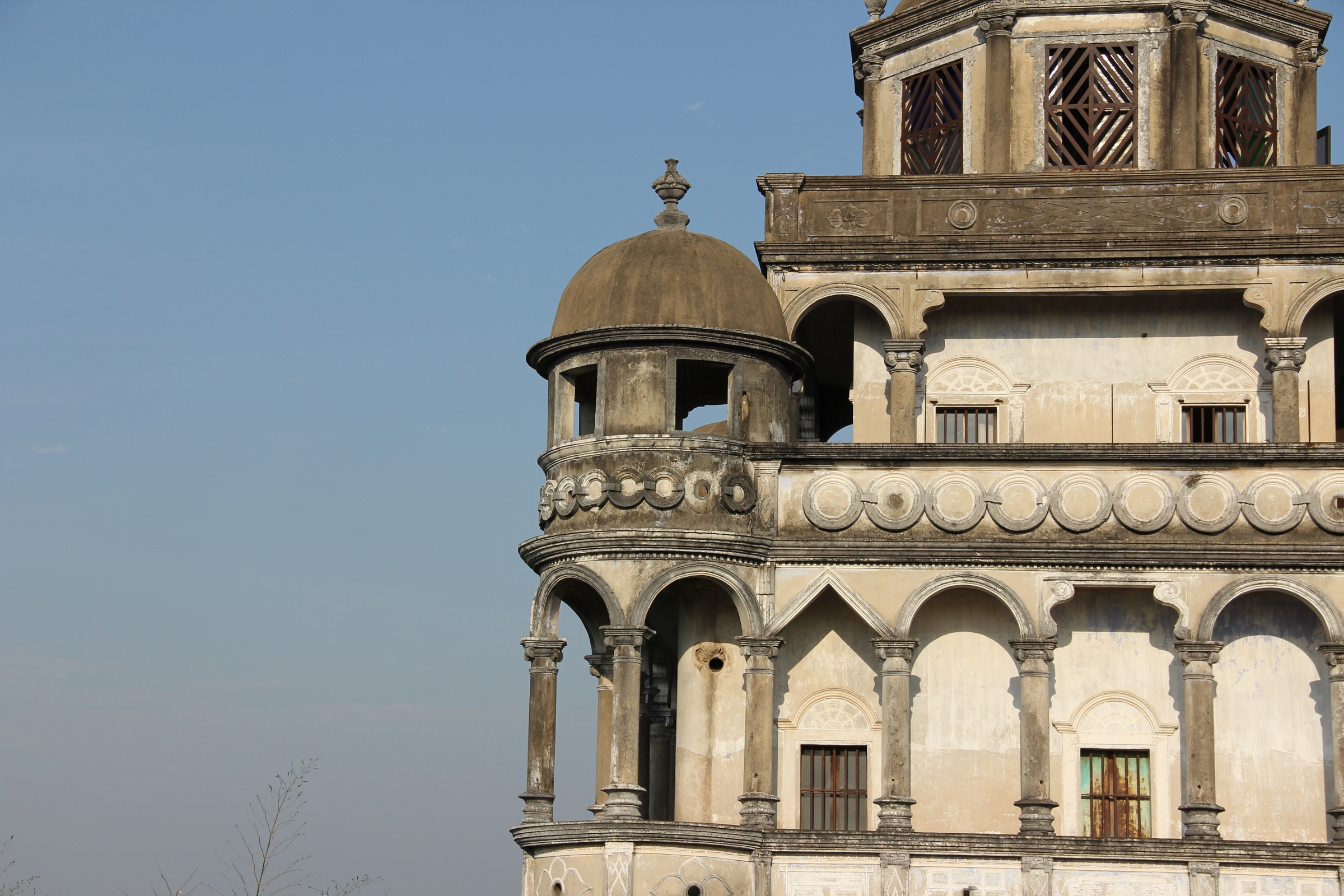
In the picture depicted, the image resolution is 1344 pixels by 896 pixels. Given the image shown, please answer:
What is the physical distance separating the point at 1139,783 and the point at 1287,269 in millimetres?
8894

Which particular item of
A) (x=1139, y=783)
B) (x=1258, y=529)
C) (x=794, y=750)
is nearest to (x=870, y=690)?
(x=794, y=750)

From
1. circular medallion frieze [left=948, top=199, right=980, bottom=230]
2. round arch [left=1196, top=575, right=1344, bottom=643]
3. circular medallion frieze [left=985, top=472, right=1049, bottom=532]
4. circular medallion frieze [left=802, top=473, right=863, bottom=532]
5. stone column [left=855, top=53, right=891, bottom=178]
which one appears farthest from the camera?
stone column [left=855, top=53, right=891, bottom=178]

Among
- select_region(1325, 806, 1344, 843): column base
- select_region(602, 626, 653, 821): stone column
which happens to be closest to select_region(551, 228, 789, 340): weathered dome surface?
select_region(602, 626, 653, 821): stone column

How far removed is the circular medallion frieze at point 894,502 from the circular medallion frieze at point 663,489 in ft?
9.53

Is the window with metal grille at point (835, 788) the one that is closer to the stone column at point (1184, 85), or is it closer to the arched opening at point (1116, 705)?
the arched opening at point (1116, 705)

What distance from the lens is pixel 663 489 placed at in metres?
32.2

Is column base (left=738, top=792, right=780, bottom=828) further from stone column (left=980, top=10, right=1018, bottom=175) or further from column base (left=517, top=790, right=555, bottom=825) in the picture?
stone column (left=980, top=10, right=1018, bottom=175)

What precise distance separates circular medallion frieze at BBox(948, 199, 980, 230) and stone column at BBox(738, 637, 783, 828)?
849 cm

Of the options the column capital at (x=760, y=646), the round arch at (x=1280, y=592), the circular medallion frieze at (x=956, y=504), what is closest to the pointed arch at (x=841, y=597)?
the column capital at (x=760, y=646)

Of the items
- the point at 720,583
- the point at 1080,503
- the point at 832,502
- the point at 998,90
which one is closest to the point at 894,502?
the point at 832,502

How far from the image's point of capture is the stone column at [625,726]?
31.2m

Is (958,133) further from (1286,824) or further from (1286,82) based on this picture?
(1286,824)

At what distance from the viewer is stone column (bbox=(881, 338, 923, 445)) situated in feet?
118

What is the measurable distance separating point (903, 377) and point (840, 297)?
70.0 inches
